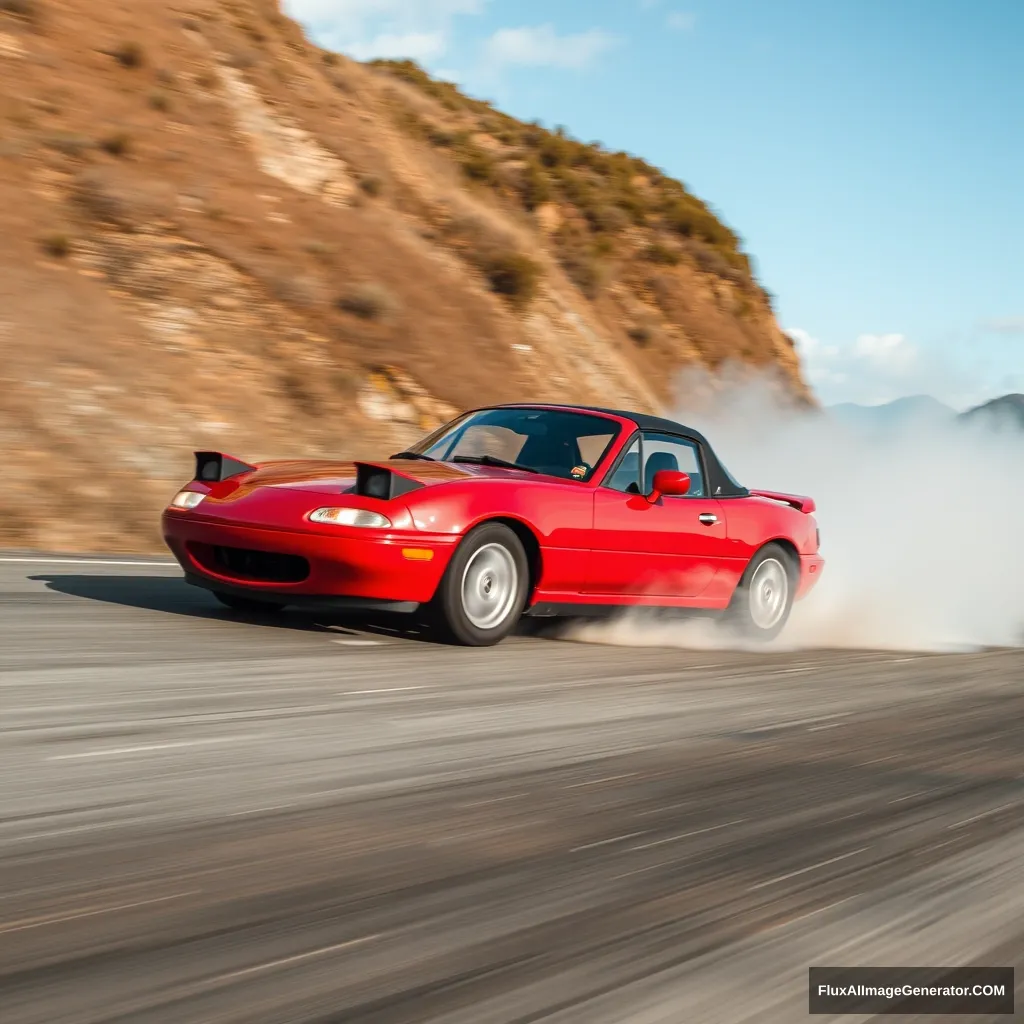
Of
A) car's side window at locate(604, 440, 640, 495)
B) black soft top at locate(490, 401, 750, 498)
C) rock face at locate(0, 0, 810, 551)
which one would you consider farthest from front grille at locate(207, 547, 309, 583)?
rock face at locate(0, 0, 810, 551)

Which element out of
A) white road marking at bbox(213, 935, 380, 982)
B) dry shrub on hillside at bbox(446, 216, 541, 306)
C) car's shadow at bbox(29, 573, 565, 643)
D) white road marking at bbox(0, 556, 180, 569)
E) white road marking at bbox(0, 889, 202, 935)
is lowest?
white road marking at bbox(213, 935, 380, 982)

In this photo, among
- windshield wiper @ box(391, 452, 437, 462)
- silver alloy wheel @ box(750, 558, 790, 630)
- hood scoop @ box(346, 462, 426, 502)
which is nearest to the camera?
hood scoop @ box(346, 462, 426, 502)

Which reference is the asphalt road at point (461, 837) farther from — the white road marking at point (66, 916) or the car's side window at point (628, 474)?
the car's side window at point (628, 474)

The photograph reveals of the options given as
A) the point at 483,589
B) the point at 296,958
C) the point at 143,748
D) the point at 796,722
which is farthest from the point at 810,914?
the point at 483,589

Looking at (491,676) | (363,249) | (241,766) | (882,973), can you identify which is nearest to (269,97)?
(363,249)

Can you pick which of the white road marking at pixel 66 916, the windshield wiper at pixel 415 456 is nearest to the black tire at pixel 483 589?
the windshield wiper at pixel 415 456

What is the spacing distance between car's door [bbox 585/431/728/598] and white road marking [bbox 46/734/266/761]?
341 centimetres

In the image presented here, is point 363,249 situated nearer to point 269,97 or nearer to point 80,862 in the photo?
point 269,97

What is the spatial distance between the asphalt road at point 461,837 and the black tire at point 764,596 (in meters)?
2.07

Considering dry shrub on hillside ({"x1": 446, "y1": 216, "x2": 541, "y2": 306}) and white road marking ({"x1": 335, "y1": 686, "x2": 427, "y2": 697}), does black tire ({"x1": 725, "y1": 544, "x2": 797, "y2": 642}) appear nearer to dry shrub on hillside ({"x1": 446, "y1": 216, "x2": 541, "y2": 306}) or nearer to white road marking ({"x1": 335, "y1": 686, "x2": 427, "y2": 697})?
white road marking ({"x1": 335, "y1": 686, "x2": 427, "y2": 697})

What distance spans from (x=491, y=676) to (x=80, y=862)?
10.5ft

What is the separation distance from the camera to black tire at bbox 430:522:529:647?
6.82 meters

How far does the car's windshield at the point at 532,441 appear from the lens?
787 centimetres

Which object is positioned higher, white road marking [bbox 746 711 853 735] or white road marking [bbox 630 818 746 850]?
white road marking [bbox 746 711 853 735]
